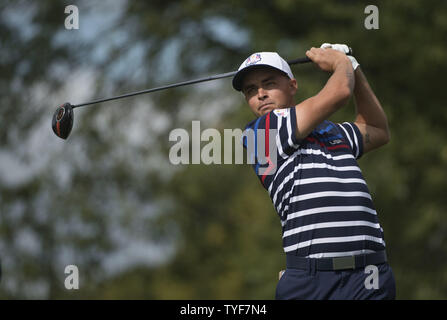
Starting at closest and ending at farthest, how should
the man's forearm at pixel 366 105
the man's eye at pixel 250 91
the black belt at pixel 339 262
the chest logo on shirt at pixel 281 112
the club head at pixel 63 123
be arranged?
the black belt at pixel 339 262 < the chest logo on shirt at pixel 281 112 < the man's eye at pixel 250 91 < the man's forearm at pixel 366 105 < the club head at pixel 63 123

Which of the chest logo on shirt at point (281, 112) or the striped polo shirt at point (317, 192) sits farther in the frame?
the chest logo on shirt at point (281, 112)

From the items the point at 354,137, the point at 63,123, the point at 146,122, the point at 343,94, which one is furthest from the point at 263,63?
A: the point at 146,122

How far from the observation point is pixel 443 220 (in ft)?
29.0

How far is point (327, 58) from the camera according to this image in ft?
9.34

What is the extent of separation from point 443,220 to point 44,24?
283 inches

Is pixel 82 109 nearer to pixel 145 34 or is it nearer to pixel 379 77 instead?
pixel 145 34

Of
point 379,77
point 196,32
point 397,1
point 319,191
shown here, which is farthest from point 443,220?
point 319,191

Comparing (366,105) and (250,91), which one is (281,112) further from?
(366,105)

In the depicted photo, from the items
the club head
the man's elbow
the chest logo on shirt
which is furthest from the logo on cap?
the club head

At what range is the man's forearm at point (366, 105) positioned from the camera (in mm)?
3150

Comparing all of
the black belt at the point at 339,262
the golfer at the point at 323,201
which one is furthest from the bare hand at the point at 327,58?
the black belt at the point at 339,262

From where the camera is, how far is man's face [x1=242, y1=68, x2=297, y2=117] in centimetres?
295

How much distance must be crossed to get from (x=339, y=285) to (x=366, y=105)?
38.5 inches

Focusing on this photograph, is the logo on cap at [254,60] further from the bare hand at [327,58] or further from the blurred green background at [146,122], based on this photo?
the blurred green background at [146,122]
